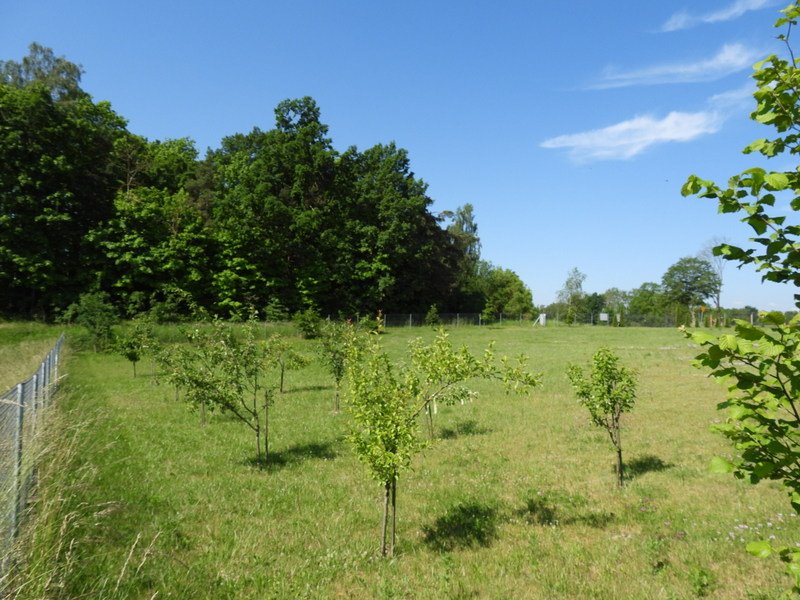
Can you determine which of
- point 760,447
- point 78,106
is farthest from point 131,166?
point 760,447

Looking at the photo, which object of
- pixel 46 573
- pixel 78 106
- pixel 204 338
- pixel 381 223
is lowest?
pixel 46 573

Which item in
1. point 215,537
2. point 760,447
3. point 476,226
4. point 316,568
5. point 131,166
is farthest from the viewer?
point 476,226

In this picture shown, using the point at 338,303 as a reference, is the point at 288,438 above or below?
below

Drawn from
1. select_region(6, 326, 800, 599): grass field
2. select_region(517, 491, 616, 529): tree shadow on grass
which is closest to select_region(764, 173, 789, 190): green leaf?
select_region(6, 326, 800, 599): grass field

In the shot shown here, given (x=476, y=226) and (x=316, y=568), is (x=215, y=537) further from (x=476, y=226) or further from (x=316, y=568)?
(x=476, y=226)

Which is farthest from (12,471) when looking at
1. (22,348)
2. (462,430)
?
(22,348)

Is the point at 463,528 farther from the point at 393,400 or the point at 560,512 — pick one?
the point at 393,400

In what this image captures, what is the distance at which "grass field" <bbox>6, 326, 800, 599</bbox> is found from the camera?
5.66 m

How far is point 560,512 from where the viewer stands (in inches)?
318

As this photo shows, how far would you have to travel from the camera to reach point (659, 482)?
9461mm

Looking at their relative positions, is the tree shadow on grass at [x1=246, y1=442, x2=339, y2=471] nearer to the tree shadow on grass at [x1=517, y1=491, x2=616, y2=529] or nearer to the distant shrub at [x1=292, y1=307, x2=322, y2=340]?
the tree shadow on grass at [x1=517, y1=491, x2=616, y2=529]

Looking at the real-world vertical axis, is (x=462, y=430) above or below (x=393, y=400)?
below

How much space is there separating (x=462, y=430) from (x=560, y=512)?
577 centimetres

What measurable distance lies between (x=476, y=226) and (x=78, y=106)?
6297 cm
